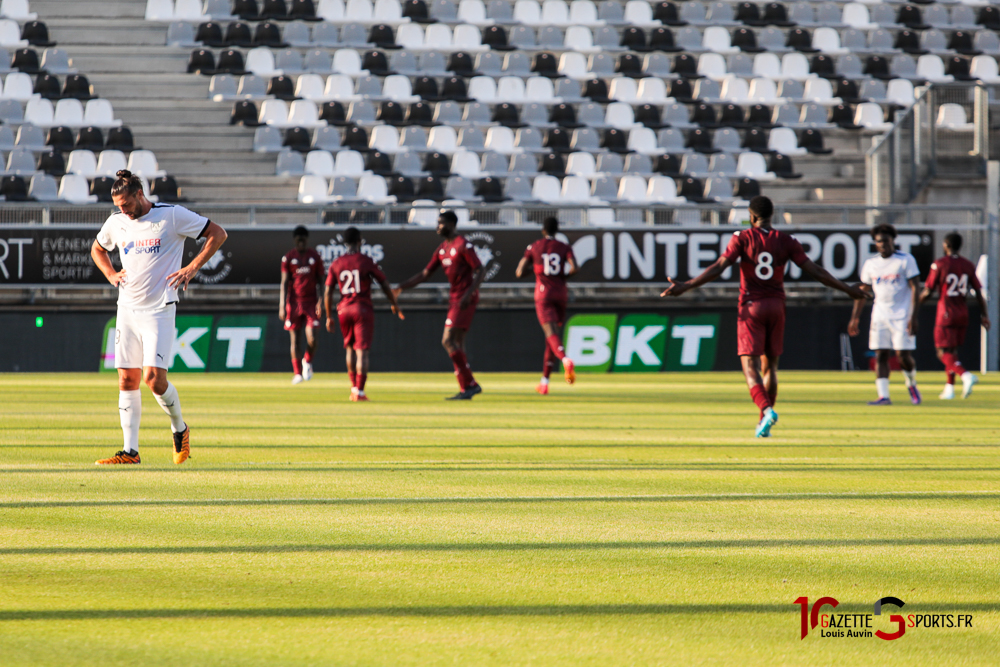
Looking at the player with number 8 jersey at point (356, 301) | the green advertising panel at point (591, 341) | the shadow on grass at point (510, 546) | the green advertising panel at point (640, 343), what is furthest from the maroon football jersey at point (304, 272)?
the shadow on grass at point (510, 546)

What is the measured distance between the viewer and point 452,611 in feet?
13.4

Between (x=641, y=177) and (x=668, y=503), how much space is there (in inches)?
817

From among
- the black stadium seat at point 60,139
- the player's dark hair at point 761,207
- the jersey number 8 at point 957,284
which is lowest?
the jersey number 8 at point 957,284

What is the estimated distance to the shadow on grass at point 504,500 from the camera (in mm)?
6516

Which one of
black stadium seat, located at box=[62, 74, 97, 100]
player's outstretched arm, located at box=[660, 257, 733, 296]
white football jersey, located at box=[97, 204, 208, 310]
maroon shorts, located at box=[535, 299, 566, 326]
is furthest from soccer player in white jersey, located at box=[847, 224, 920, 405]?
black stadium seat, located at box=[62, 74, 97, 100]

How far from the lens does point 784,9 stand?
1318 inches

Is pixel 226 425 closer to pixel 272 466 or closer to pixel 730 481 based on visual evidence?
pixel 272 466

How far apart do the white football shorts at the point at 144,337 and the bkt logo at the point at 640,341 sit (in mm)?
14736

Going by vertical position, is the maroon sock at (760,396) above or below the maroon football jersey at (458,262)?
below

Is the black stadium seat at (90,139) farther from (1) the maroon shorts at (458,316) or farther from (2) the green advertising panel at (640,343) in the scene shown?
(1) the maroon shorts at (458,316)

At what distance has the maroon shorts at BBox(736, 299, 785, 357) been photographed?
414 inches

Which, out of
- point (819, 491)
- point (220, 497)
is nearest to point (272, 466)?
point (220, 497)

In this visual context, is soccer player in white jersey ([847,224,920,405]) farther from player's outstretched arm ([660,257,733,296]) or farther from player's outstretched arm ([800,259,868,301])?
player's outstretched arm ([660,257,733,296])

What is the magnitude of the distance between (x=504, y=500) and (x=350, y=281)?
350 inches
